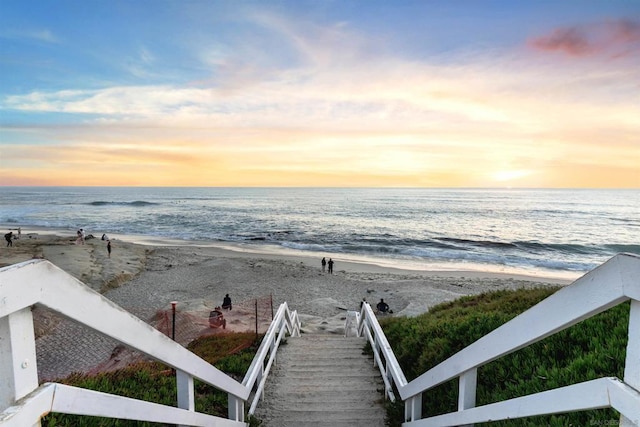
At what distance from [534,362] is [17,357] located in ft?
14.0

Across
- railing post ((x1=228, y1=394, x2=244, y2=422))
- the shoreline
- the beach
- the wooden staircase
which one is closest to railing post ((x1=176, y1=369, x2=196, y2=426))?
railing post ((x1=228, y1=394, x2=244, y2=422))

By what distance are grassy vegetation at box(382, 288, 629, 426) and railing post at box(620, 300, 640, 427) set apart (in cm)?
146

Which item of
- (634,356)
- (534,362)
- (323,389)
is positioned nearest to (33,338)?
(634,356)

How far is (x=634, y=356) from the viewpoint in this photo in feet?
4.31

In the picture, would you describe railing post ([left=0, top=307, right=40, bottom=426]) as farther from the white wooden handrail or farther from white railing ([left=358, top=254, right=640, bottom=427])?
white railing ([left=358, top=254, right=640, bottom=427])

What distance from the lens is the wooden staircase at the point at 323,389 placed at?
4707mm

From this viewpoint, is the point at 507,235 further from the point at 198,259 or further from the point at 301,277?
the point at 198,259

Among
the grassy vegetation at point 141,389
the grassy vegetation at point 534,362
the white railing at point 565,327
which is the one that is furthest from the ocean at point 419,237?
the white railing at point 565,327

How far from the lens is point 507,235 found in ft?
158

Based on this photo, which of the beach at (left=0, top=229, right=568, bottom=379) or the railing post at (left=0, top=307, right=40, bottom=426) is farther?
the beach at (left=0, top=229, right=568, bottom=379)

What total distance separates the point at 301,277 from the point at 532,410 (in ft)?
81.0

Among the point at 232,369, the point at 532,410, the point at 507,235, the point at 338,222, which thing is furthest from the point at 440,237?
the point at 532,410

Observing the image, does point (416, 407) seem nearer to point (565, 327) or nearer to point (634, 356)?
point (565, 327)

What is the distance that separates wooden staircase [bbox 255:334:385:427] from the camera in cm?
471
